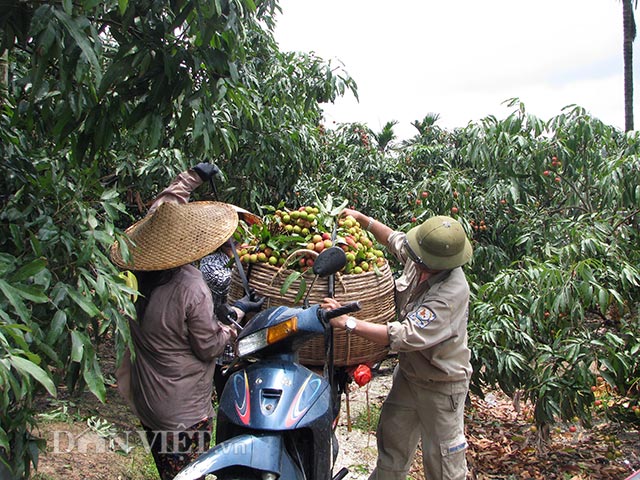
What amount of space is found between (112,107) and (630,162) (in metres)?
3.45

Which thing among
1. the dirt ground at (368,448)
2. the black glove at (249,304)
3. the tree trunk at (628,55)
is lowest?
the dirt ground at (368,448)

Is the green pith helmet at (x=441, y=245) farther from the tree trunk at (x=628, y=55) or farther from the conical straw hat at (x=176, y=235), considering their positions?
the tree trunk at (x=628, y=55)

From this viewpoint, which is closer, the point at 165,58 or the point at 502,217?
the point at 165,58

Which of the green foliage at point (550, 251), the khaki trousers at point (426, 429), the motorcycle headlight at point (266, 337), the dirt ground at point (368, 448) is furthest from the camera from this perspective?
the dirt ground at point (368, 448)

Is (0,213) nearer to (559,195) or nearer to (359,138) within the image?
(559,195)

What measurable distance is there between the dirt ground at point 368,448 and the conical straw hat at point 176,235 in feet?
4.33

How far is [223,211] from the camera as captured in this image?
3006 mm

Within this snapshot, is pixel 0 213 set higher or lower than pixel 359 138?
lower

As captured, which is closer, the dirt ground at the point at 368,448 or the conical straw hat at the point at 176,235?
the conical straw hat at the point at 176,235

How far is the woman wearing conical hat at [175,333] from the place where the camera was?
2.73m

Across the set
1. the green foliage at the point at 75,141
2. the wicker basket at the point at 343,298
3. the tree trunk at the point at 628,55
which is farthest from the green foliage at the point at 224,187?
the tree trunk at the point at 628,55

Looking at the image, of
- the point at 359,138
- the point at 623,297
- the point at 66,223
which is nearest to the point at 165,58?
the point at 66,223

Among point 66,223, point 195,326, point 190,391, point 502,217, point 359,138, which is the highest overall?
point 359,138

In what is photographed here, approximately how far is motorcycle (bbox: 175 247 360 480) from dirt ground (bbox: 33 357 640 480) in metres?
1.14
